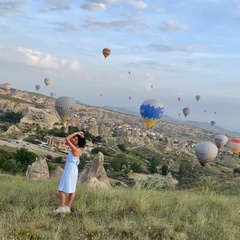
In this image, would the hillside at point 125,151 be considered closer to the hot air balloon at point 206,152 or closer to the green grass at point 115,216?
the hot air balloon at point 206,152

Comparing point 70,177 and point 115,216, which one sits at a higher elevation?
point 70,177

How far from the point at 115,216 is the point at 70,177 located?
1133 mm

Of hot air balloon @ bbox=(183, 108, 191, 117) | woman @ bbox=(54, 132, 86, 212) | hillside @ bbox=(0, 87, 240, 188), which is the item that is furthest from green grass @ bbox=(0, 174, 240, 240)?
hot air balloon @ bbox=(183, 108, 191, 117)

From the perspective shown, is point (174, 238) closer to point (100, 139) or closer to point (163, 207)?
Result: point (163, 207)

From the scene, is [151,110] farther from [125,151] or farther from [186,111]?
[125,151]

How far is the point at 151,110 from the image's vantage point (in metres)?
33.7

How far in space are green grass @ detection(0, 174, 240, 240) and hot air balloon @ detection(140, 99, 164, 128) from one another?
86.4 ft

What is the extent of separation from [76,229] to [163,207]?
2.06 meters

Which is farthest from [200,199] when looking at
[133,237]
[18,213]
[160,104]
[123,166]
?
[123,166]

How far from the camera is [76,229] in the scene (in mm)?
4973

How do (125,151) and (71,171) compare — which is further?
(125,151)

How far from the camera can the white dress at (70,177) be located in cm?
613

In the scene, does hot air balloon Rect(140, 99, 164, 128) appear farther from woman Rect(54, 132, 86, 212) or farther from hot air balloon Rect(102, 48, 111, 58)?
woman Rect(54, 132, 86, 212)

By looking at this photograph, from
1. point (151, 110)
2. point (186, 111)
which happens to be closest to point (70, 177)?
point (151, 110)
